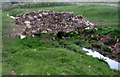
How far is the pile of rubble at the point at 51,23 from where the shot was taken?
3706 cm

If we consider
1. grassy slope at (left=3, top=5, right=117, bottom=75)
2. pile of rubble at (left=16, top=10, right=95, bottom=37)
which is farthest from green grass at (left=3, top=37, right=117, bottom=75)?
pile of rubble at (left=16, top=10, right=95, bottom=37)

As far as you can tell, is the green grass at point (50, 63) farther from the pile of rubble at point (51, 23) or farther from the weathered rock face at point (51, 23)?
the weathered rock face at point (51, 23)

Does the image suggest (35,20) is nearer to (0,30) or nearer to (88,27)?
(0,30)

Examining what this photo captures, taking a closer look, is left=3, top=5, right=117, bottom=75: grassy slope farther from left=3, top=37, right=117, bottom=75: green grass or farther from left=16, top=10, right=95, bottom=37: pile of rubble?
left=16, top=10, right=95, bottom=37: pile of rubble

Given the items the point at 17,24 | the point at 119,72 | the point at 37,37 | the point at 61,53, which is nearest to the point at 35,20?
the point at 17,24

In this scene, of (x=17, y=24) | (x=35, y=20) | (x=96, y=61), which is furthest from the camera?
(x=17, y=24)

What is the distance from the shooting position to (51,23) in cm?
4119

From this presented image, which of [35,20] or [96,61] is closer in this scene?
[96,61]

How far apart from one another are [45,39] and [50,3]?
51.6 meters

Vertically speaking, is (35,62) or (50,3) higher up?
(35,62)

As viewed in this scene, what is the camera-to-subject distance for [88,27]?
40.5 metres

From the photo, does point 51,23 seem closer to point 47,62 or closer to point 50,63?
point 47,62

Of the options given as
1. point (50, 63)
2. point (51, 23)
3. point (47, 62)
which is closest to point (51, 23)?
point (51, 23)

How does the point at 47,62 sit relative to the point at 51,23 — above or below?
above
